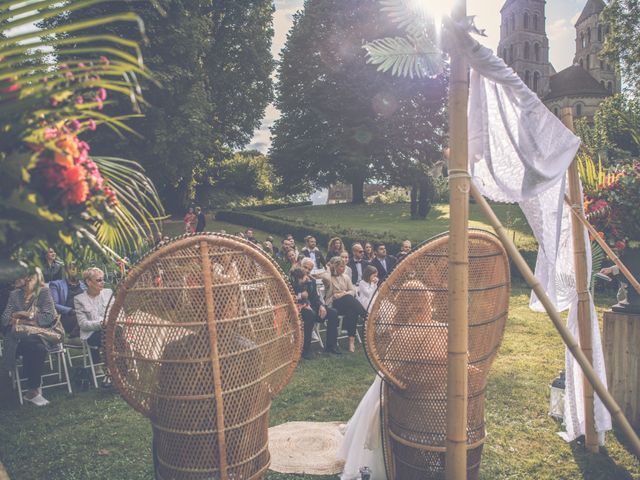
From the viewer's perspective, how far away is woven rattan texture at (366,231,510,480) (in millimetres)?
3488

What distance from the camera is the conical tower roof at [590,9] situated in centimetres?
6456

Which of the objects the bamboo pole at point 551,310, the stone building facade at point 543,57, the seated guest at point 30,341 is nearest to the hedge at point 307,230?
the seated guest at point 30,341

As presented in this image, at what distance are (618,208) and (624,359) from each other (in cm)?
158

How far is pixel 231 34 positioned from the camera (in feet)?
89.8

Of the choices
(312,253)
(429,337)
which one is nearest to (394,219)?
(312,253)

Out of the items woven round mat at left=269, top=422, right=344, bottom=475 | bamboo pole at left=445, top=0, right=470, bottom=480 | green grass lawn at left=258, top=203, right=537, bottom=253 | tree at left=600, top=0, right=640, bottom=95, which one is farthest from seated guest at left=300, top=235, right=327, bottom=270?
tree at left=600, top=0, right=640, bottom=95

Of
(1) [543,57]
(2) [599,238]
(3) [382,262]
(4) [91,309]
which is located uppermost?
(1) [543,57]

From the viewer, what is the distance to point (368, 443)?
4.19 m

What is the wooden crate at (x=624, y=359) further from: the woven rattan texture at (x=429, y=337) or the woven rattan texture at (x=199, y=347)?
the woven rattan texture at (x=199, y=347)

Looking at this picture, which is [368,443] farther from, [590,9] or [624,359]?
[590,9]

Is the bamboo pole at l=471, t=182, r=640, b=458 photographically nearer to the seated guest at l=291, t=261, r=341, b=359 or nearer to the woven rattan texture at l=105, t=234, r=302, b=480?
the woven rattan texture at l=105, t=234, r=302, b=480

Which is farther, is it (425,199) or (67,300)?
(425,199)

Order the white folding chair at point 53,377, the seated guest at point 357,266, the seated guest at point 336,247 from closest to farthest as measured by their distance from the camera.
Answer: the white folding chair at point 53,377
the seated guest at point 357,266
the seated guest at point 336,247

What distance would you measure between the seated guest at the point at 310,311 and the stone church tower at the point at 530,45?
204 ft
